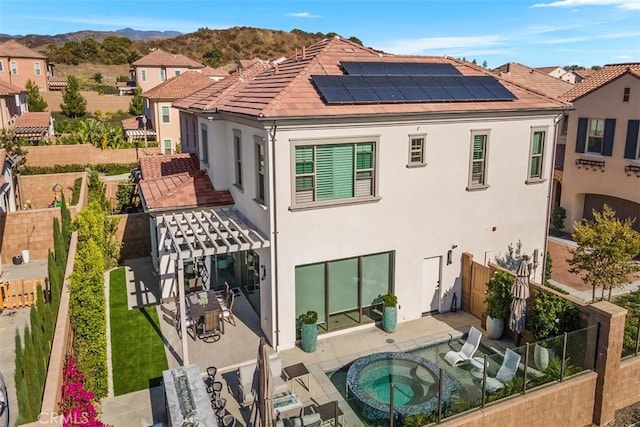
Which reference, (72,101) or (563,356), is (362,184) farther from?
(72,101)

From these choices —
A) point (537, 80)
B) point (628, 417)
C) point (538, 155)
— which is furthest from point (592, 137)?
point (628, 417)

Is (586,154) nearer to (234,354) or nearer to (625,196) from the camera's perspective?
(625,196)

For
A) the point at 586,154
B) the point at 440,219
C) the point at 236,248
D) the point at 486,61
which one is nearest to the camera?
the point at 236,248

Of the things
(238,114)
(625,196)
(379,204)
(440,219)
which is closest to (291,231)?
(379,204)

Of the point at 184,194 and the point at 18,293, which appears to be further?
the point at 184,194

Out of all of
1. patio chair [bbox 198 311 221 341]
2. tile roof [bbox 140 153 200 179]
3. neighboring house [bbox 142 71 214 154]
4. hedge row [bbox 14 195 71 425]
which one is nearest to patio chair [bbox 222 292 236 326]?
patio chair [bbox 198 311 221 341]

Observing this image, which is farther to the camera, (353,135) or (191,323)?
(191,323)

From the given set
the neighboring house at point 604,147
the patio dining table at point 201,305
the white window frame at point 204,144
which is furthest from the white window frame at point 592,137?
the patio dining table at point 201,305
